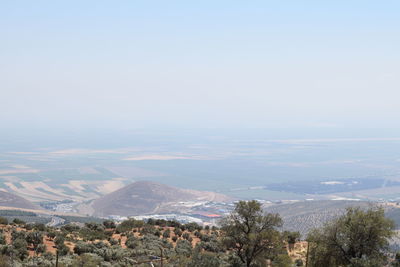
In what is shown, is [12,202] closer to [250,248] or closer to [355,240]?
[250,248]

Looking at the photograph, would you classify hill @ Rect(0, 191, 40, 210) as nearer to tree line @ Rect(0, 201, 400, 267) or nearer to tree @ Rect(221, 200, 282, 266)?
tree line @ Rect(0, 201, 400, 267)

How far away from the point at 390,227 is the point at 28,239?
58.3 ft

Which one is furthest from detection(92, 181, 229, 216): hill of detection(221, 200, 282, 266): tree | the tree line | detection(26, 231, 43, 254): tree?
detection(221, 200, 282, 266): tree

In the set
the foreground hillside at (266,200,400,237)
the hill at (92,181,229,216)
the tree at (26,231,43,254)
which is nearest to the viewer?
the tree at (26,231,43,254)

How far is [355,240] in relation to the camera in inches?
795

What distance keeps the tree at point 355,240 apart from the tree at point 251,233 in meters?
2.04

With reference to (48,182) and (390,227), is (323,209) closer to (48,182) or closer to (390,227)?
(390,227)

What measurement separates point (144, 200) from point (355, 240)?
111433 mm

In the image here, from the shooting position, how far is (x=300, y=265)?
24109mm

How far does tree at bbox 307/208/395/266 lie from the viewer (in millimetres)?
20062

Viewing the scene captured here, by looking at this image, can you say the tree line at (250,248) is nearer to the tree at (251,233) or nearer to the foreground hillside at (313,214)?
the tree at (251,233)

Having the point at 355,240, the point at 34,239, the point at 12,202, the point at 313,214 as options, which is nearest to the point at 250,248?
the point at 355,240

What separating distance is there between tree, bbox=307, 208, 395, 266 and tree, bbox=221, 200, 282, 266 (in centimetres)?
204

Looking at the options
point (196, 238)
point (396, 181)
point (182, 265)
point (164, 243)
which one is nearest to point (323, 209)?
point (196, 238)
